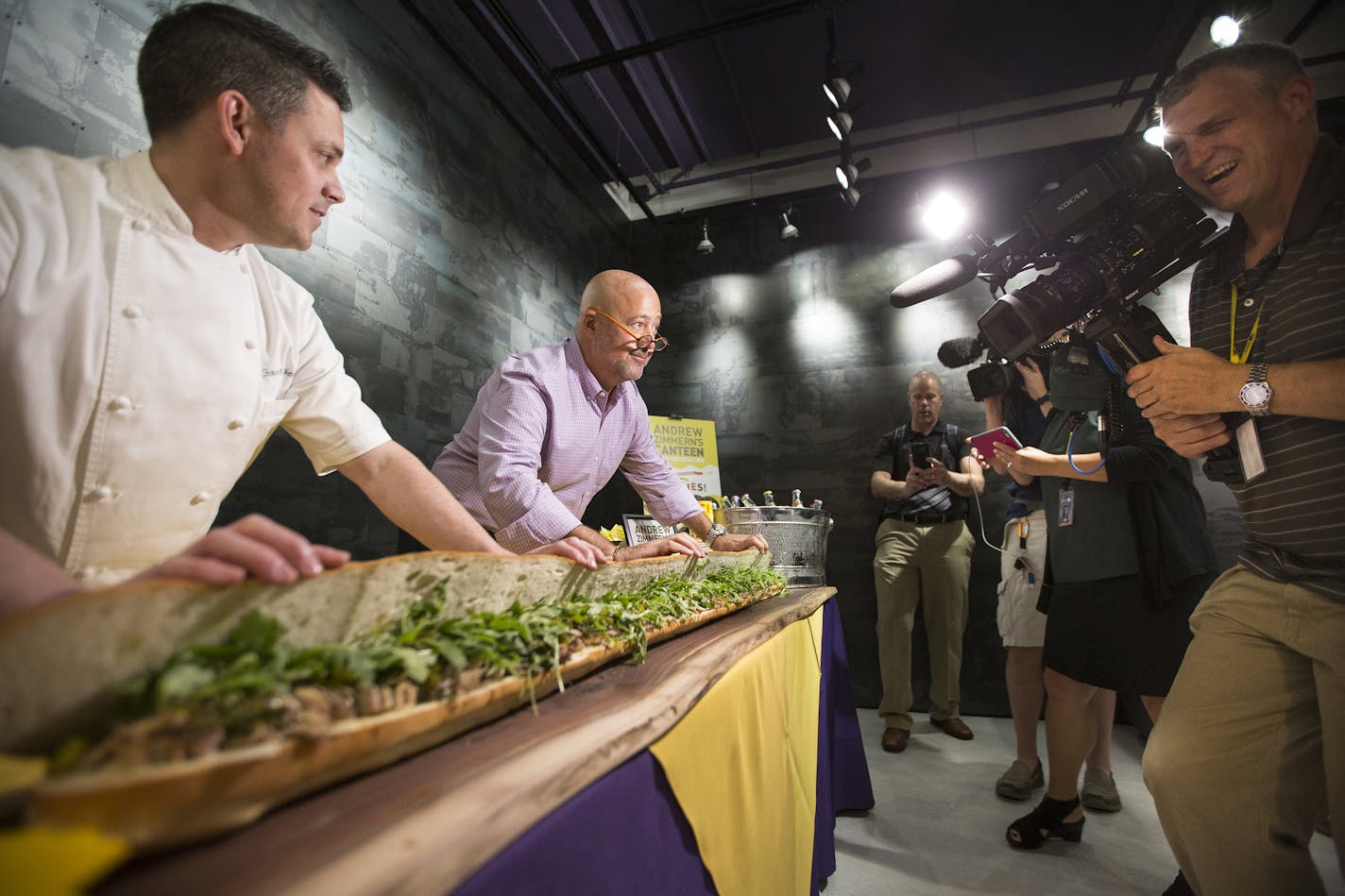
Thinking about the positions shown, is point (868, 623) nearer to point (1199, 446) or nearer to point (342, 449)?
point (1199, 446)

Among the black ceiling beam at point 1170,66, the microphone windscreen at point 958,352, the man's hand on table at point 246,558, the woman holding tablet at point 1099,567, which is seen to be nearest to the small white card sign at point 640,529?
the microphone windscreen at point 958,352

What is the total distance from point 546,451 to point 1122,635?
6.54 ft

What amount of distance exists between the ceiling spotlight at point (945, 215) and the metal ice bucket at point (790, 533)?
271 cm

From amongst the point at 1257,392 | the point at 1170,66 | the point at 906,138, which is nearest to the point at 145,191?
the point at 1257,392

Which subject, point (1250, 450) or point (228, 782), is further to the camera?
point (1250, 450)

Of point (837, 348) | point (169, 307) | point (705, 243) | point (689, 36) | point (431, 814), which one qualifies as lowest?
point (431, 814)

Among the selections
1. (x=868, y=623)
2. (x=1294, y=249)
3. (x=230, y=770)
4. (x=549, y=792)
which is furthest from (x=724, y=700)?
(x=868, y=623)

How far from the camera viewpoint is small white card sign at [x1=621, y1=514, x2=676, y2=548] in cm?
412

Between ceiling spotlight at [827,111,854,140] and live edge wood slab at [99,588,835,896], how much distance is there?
4182 millimetres

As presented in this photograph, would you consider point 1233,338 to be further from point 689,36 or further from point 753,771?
point 689,36

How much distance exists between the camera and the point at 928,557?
12.7 ft

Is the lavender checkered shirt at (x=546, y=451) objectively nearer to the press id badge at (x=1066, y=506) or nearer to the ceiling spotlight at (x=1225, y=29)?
the press id badge at (x=1066, y=506)

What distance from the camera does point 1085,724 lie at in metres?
2.06

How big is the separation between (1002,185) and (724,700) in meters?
5.35
